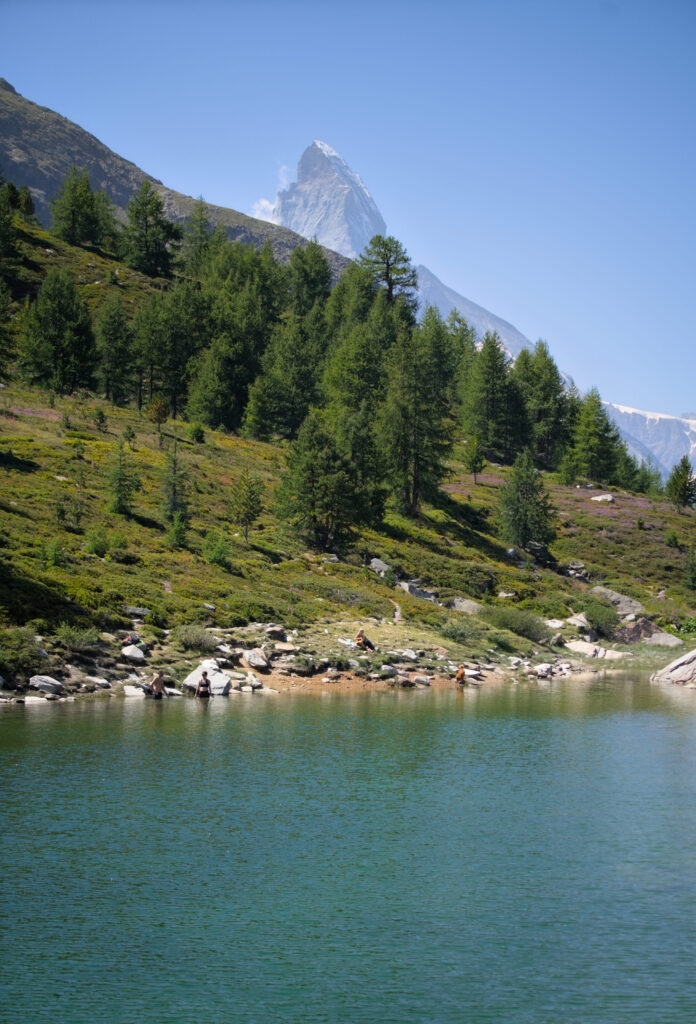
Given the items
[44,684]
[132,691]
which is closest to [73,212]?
[132,691]

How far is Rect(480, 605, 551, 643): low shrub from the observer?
177 feet

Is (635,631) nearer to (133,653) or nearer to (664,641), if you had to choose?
(664,641)

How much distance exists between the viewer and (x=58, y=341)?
8388 cm

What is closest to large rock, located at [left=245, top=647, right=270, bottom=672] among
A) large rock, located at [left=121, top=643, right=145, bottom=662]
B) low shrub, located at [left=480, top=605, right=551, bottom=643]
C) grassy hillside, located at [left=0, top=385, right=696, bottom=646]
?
grassy hillside, located at [left=0, top=385, right=696, bottom=646]

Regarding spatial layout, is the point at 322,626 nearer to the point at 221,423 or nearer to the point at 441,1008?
the point at 441,1008

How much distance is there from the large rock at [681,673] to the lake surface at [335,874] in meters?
18.6

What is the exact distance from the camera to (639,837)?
1828cm

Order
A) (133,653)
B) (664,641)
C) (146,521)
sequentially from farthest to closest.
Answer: (664,641), (146,521), (133,653)

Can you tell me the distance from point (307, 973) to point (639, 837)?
985 centimetres

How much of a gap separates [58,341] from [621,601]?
205 ft

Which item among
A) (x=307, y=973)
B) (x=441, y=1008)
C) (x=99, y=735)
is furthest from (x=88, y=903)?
(x=99, y=735)

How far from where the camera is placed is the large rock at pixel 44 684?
2934 cm

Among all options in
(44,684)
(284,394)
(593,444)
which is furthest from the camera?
(593,444)

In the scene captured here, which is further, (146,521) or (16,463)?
(16,463)
